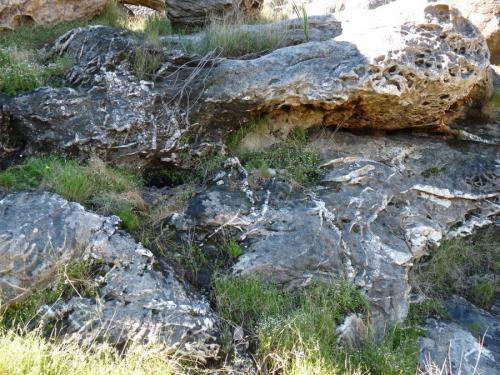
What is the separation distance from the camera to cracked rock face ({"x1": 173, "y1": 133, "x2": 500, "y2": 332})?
4.70 metres

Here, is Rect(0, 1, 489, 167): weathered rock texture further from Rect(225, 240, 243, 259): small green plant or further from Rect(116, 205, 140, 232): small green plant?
Rect(225, 240, 243, 259): small green plant

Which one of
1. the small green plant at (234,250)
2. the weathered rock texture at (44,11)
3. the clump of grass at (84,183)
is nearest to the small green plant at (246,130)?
the clump of grass at (84,183)

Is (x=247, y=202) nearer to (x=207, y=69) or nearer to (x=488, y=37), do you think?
(x=207, y=69)

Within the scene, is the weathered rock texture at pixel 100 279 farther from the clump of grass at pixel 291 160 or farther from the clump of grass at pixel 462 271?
the clump of grass at pixel 462 271

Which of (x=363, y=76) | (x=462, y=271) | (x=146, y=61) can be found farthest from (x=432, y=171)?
(x=146, y=61)

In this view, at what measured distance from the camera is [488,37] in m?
7.64

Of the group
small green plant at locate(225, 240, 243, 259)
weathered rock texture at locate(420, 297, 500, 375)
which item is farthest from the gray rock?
small green plant at locate(225, 240, 243, 259)

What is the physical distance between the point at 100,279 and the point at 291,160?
8.07ft

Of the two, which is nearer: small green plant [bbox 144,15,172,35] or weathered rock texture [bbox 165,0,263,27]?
small green plant [bbox 144,15,172,35]

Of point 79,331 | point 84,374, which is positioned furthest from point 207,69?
point 84,374

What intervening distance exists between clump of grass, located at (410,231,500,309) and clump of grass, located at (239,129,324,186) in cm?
139

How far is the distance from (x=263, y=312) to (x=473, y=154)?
3.65 meters

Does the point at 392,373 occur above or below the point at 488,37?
below

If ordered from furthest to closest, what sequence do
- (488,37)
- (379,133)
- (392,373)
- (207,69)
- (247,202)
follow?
(488,37)
(379,133)
(207,69)
(247,202)
(392,373)
